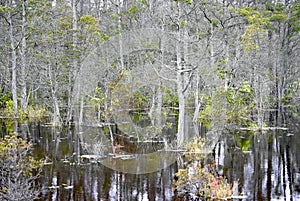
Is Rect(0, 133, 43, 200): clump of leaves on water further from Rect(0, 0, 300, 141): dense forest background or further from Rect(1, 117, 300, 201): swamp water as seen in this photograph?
Rect(0, 0, 300, 141): dense forest background

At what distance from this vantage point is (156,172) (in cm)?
1027

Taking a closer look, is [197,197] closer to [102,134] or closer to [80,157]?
[80,157]

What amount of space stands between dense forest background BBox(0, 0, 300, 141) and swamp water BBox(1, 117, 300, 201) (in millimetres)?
2333

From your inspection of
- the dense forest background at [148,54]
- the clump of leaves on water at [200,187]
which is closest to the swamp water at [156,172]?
the clump of leaves on water at [200,187]

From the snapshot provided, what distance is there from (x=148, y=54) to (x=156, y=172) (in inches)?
404

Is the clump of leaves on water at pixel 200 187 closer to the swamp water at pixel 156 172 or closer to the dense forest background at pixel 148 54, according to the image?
the swamp water at pixel 156 172

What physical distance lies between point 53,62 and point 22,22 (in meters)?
3.12

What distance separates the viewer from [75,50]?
1920cm

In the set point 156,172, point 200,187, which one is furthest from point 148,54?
point 200,187

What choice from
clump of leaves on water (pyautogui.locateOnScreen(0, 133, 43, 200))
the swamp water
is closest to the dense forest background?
the swamp water

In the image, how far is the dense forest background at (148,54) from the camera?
1808 centimetres

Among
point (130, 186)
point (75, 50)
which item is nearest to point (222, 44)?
point (75, 50)

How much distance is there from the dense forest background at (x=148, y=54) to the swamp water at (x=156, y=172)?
7.66ft

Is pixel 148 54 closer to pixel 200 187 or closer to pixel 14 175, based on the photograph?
pixel 200 187
